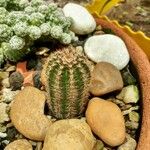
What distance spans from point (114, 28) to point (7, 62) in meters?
0.51

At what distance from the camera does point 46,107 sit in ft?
6.23

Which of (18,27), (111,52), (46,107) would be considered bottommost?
(46,107)

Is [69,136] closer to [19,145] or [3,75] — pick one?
[19,145]

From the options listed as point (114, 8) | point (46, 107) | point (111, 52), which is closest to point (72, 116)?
point (46, 107)

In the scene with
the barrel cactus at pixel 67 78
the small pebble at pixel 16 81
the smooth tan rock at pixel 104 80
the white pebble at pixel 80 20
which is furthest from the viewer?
the white pebble at pixel 80 20

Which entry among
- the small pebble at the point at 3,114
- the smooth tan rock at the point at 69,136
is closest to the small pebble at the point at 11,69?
the small pebble at the point at 3,114

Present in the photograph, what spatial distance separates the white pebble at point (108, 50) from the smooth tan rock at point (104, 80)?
0.10m

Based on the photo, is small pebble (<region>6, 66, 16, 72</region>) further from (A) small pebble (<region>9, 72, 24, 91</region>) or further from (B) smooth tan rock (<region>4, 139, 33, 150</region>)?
(B) smooth tan rock (<region>4, 139, 33, 150</region>)

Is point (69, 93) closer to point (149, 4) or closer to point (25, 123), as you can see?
point (25, 123)

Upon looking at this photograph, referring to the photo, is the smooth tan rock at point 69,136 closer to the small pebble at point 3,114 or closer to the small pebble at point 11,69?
the small pebble at point 3,114

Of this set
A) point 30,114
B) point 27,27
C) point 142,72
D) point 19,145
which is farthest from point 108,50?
point 19,145

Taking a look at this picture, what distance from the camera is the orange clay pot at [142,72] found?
171cm

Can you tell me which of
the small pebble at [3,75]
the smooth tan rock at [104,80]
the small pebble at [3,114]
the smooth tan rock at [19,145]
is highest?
the smooth tan rock at [104,80]

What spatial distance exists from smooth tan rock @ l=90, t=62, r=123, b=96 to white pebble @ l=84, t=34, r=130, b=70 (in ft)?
0.32
